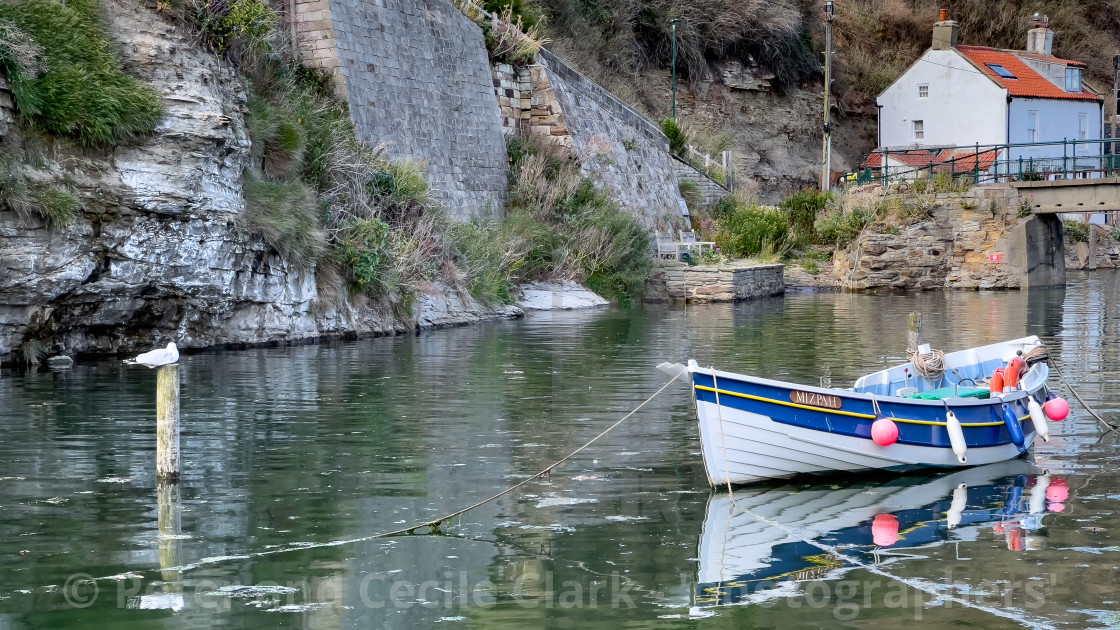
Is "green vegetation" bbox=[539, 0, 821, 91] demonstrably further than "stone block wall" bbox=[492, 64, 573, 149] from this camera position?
Yes

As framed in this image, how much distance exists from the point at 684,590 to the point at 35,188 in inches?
519

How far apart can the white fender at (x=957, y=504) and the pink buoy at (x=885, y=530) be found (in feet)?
1.41

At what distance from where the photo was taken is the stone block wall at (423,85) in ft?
88.0

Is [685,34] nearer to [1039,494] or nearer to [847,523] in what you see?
[1039,494]

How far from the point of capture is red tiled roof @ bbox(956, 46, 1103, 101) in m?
50.4

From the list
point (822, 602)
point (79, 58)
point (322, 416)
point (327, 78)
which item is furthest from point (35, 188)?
point (822, 602)

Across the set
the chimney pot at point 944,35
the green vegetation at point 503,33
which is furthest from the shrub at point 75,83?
the chimney pot at point 944,35

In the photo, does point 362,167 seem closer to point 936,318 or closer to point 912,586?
point 936,318

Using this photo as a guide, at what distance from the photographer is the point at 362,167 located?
2481cm

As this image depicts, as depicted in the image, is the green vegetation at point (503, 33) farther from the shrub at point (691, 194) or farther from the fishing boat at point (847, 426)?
the fishing boat at point (847, 426)

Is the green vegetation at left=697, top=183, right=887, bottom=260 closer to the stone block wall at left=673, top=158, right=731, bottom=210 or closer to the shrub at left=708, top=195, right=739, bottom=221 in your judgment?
the shrub at left=708, top=195, right=739, bottom=221

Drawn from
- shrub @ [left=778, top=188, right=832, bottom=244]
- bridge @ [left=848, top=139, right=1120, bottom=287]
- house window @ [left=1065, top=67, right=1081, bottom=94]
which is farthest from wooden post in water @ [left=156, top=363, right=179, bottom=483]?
house window @ [left=1065, top=67, right=1081, bottom=94]

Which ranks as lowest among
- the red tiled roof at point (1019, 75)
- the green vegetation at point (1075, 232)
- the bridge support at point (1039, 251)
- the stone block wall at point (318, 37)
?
the bridge support at point (1039, 251)

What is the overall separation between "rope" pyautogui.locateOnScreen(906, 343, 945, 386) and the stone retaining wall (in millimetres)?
19909
